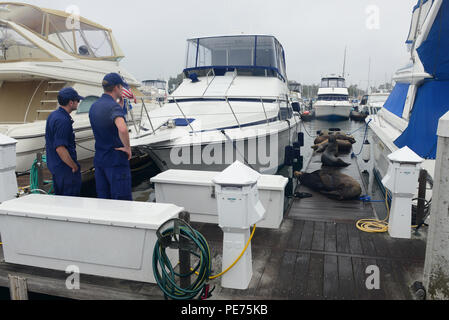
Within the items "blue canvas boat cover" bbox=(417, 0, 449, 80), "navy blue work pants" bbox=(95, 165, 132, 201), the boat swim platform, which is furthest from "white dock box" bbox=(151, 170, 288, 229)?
"blue canvas boat cover" bbox=(417, 0, 449, 80)

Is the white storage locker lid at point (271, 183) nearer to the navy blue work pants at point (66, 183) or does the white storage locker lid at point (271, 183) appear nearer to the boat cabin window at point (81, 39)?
the navy blue work pants at point (66, 183)

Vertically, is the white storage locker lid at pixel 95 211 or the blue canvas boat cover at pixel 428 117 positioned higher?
the blue canvas boat cover at pixel 428 117

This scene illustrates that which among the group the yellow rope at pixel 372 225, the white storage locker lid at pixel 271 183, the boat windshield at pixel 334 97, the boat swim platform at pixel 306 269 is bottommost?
the boat swim platform at pixel 306 269

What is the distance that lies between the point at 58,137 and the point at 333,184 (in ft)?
15.6

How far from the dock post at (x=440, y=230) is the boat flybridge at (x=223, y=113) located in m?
4.38

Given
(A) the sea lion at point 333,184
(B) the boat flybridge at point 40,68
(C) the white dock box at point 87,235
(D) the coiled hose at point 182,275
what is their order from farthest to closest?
1. (B) the boat flybridge at point 40,68
2. (A) the sea lion at point 333,184
3. (C) the white dock box at point 87,235
4. (D) the coiled hose at point 182,275

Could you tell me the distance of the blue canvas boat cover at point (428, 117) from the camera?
4719mm

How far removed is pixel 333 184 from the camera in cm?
640

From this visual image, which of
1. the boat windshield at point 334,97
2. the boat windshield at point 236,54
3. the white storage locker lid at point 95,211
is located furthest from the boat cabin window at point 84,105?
the boat windshield at point 334,97

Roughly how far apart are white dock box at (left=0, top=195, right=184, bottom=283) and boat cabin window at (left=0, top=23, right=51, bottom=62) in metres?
6.96

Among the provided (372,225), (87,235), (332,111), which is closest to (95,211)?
(87,235)

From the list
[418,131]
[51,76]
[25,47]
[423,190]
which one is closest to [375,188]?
[418,131]

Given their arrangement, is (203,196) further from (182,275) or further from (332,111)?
(332,111)
